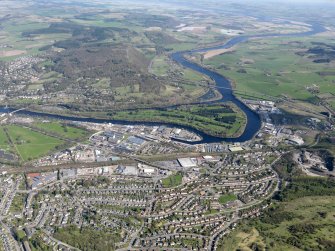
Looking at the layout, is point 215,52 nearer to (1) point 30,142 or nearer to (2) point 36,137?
(2) point 36,137

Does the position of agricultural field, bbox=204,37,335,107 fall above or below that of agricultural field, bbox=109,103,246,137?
above

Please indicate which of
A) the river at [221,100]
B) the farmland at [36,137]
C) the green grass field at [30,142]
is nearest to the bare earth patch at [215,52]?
the river at [221,100]

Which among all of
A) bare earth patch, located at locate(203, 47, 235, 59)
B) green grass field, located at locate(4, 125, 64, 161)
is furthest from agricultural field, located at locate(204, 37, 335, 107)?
green grass field, located at locate(4, 125, 64, 161)

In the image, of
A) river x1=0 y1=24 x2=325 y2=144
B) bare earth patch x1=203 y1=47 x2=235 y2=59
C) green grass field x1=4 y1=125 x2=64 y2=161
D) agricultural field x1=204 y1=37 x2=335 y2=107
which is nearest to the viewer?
green grass field x1=4 y1=125 x2=64 y2=161

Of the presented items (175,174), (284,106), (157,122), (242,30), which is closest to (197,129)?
(157,122)

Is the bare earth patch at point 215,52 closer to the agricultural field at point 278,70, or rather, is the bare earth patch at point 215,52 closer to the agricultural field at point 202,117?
the agricultural field at point 278,70

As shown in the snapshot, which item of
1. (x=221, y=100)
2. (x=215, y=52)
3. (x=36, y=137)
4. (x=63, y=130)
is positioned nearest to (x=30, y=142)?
(x=36, y=137)

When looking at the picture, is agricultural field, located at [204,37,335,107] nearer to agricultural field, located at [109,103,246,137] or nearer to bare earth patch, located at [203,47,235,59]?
bare earth patch, located at [203,47,235,59]
